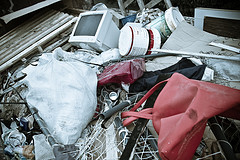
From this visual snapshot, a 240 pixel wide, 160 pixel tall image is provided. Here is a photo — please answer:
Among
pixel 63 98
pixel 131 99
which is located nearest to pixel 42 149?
pixel 63 98

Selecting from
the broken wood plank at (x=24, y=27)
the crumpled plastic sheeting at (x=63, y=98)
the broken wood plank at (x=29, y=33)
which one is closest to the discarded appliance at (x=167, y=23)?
the crumpled plastic sheeting at (x=63, y=98)

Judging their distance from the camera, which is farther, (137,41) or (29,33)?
(29,33)

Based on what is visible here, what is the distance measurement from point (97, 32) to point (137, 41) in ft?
1.65

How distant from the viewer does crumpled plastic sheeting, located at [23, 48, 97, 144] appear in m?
1.33

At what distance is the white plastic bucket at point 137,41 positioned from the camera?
6.86ft

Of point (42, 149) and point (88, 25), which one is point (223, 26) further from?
point (42, 149)

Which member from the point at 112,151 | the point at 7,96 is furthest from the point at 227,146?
the point at 7,96

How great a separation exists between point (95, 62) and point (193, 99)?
159 centimetres

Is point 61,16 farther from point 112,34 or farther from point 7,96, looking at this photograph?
point 7,96

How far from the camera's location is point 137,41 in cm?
209

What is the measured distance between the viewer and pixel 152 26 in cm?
247

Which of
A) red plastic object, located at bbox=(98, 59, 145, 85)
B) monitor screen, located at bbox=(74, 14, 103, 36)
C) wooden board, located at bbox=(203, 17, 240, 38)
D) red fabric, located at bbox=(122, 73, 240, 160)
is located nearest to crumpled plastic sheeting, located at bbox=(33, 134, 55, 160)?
red plastic object, located at bbox=(98, 59, 145, 85)

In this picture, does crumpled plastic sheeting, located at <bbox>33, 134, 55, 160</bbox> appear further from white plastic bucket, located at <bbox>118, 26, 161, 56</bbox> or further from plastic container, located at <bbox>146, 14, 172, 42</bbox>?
plastic container, located at <bbox>146, 14, 172, 42</bbox>

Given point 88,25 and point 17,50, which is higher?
point 88,25
